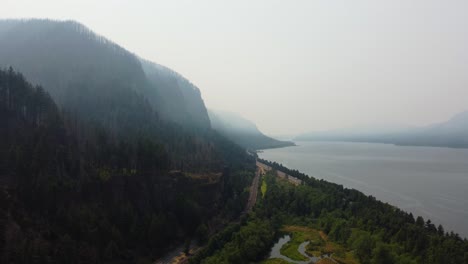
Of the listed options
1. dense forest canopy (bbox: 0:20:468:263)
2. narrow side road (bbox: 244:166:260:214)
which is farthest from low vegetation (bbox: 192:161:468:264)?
narrow side road (bbox: 244:166:260:214)

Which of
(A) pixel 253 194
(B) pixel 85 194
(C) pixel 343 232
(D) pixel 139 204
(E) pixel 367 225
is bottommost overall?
(A) pixel 253 194

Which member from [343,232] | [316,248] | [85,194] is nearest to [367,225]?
[343,232]

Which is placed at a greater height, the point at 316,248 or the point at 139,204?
the point at 139,204

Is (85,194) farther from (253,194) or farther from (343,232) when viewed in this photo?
(253,194)

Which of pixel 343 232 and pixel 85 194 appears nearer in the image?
pixel 85 194

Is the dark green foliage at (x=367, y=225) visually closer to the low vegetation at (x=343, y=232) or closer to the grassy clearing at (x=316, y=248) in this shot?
the low vegetation at (x=343, y=232)

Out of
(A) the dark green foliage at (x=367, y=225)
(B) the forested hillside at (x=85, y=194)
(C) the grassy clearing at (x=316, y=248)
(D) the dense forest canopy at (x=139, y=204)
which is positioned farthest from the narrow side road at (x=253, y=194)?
(C) the grassy clearing at (x=316, y=248)

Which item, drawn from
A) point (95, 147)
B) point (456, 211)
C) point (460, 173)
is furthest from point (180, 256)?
point (460, 173)
